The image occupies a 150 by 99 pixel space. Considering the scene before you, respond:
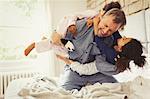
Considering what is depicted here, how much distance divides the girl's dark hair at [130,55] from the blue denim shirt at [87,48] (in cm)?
6

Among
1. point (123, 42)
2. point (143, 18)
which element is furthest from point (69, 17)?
point (143, 18)

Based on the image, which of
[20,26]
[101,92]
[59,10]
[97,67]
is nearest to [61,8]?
[59,10]

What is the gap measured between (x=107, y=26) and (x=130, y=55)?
18 centimetres

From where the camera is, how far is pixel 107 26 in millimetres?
1267

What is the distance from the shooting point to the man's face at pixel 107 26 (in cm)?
126

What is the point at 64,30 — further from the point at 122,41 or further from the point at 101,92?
the point at 101,92

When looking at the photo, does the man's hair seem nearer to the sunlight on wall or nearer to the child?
the child

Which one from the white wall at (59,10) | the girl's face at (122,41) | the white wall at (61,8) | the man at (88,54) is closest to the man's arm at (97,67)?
the man at (88,54)

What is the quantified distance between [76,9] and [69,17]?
1.62 m

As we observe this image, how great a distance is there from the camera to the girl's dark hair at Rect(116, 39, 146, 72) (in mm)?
1232

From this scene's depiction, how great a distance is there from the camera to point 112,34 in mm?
1300

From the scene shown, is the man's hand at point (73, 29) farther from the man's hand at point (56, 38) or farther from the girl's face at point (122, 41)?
the girl's face at point (122, 41)

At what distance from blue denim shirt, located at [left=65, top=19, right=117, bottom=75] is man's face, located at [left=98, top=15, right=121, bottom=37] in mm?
35

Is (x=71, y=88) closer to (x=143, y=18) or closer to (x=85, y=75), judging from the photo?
(x=85, y=75)
